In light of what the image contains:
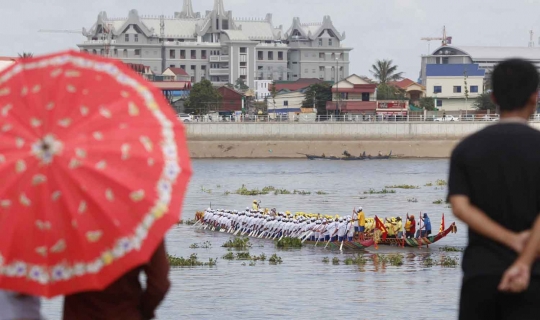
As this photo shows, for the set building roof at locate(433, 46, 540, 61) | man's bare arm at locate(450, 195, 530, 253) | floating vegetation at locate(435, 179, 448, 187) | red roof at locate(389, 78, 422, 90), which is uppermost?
building roof at locate(433, 46, 540, 61)

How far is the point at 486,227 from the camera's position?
6.34 meters

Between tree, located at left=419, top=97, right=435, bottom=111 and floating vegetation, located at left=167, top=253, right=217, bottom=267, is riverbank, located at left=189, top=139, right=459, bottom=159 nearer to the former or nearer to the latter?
tree, located at left=419, top=97, right=435, bottom=111

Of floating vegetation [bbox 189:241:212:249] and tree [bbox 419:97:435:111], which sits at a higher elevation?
tree [bbox 419:97:435:111]

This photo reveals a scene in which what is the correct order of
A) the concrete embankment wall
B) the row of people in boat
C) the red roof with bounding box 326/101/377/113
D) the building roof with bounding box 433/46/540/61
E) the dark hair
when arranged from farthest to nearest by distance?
1. the building roof with bounding box 433/46/540/61
2. the red roof with bounding box 326/101/377/113
3. the concrete embankment wall
4. the row of people in boat
5. the dark hair

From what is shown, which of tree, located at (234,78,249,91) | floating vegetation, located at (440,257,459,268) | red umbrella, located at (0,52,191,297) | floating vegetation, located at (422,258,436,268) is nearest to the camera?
red umbrella, located at (0,52,191,297)

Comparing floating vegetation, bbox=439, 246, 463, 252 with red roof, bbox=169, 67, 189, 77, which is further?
red roof, bbox=169, 67, 189, 77

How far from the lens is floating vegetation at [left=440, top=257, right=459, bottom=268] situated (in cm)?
2981

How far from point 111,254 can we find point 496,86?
8.24ft

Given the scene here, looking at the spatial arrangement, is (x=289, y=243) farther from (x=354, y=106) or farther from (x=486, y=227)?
(x=354, y=106)

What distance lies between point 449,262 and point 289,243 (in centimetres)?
696

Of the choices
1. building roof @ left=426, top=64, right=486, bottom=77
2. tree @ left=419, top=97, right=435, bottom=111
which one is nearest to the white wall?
building roof @ left=426, top=64, right=486, bottom=77

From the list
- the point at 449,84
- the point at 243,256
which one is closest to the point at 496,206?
the point at 243,256

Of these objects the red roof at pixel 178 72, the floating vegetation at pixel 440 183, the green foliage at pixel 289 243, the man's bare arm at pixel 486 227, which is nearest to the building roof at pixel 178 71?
the red roof at pixel 178 72

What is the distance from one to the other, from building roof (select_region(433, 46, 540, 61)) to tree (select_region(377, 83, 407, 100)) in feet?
41.9
